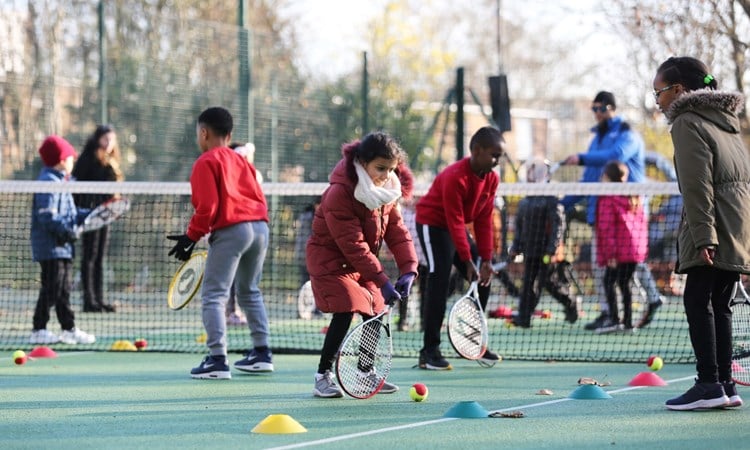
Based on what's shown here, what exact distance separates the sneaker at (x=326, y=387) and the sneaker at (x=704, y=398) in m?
1.87

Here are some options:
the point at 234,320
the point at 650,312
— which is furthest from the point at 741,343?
the point at 234,320

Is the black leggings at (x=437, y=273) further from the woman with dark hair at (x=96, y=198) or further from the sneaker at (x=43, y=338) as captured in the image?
the woman with dark hair at (x=96, y=198)

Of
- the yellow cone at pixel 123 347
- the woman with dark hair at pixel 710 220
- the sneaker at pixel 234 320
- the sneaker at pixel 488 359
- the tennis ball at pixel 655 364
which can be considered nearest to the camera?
the woman with dark hair at pixel 710 220

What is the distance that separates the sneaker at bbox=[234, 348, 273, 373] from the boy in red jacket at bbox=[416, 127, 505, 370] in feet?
3.49

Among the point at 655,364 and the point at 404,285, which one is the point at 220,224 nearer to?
the point at 404,285

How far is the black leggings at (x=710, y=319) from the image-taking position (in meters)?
6.43

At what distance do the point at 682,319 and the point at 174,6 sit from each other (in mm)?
15646

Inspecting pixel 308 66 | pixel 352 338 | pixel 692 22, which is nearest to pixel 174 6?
pixel 308 66

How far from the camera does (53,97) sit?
51.9 feet

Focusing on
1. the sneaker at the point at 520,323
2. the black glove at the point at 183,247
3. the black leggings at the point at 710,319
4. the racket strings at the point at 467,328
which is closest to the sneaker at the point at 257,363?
the black glove at the point at 183,247

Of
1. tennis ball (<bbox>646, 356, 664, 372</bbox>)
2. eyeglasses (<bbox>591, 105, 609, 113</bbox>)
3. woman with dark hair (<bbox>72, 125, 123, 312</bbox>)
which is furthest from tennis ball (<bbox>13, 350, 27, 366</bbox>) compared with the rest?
eyeglasses (<bbox>591, 105, 609, 113</bbox>)

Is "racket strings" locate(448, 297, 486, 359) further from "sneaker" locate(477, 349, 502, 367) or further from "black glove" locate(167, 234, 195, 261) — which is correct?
"black glove" locate(167, 234, 195, 261)

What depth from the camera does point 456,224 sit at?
8.52 metres

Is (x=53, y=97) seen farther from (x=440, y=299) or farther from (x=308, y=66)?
(x=440, y=299)
